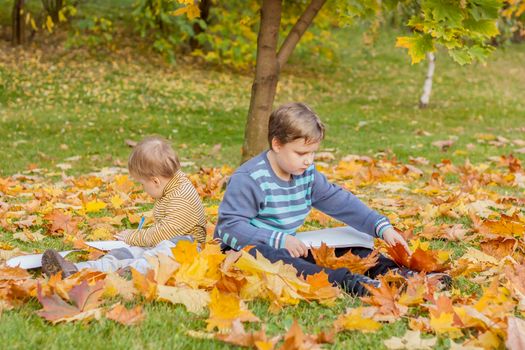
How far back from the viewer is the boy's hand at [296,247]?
3093 millimetres

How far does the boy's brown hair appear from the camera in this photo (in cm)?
328

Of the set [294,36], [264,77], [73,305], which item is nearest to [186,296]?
[73,305]

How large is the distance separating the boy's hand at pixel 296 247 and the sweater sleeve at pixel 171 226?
24.8 inches

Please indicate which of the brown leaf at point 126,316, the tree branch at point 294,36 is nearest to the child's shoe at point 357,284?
the brown leaf at point 126,316

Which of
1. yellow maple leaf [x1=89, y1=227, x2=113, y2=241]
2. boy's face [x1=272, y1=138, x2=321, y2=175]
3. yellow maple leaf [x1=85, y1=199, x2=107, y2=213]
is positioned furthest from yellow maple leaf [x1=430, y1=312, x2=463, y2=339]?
yellow maple leaf [x1=85, y1=199, x2=107, y2=213]

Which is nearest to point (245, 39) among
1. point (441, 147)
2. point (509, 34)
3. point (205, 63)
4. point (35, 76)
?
point (205, 63)

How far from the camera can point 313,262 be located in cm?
332

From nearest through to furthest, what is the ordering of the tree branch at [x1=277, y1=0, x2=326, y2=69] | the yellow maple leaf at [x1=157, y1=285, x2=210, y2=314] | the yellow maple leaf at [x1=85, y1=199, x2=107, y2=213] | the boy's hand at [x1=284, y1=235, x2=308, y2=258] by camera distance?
the yellow maple leaf at [x1=157, y1=285, x2=210, y2=314] < the boy's hand at [x1=284, y1=235, x2=308, y2=258] < the yellow maple leaf at [x1=85, y1=199, x2=107, y2=213] < the tree branch at [x1=277, y1=0, x2=326, y2=69]

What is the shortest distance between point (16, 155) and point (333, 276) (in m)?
6.12

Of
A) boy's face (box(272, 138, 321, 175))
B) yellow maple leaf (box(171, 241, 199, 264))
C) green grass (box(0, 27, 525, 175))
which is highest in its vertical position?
boy's face (box(272, 138, 321, 175))

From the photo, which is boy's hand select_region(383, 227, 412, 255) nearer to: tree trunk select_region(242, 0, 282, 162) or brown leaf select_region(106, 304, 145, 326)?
brown leaf select_region(106, 304, 145, 326)

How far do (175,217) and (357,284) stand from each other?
1093 mm

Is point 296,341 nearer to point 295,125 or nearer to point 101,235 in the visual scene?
point 295,125

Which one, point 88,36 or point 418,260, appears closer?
point 418,260
